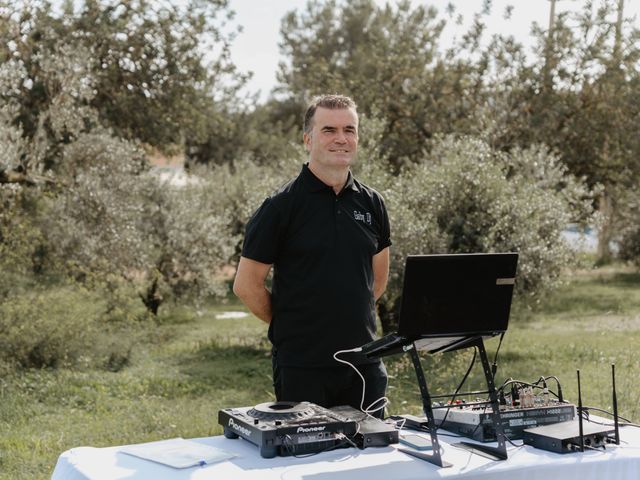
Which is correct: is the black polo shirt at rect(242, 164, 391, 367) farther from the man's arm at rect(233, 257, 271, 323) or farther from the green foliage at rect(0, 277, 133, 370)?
the green foliage at rect(0, 277, 133, 370)

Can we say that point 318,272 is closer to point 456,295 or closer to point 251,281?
point 251,281

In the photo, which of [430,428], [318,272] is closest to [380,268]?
[318,272]

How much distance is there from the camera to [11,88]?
48.9ft

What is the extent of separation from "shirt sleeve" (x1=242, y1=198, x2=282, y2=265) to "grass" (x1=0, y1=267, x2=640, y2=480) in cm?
362

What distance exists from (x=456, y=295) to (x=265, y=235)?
3.31 feet

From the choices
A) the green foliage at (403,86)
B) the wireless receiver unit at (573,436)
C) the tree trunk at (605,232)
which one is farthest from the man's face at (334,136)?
the tree trunk at (605,232)

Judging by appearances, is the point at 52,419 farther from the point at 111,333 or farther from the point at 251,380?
the point at 111,333

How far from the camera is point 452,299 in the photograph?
3051mm

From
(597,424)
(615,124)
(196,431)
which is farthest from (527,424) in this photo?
(615,124)

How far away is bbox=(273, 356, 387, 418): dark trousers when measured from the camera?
3.77 m

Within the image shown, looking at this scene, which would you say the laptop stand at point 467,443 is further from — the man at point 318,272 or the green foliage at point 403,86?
the green foliage at point 403,86

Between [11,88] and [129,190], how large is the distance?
252 centimetres

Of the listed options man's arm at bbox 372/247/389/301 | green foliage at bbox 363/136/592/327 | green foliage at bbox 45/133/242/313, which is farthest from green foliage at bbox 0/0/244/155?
man's arm at bbox 372/247/389/301

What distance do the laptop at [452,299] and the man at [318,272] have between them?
25.1 inches
